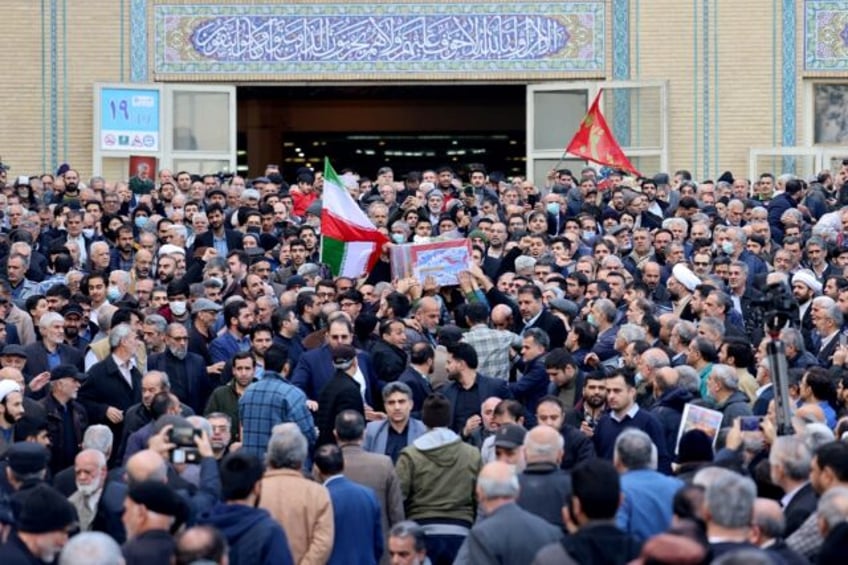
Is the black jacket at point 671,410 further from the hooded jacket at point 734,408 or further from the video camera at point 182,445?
the video camera at point 182,445

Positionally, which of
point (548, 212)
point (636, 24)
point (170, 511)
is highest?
point (636, 24)

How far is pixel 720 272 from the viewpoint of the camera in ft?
66.7

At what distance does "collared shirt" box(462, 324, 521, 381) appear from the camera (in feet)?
55.1

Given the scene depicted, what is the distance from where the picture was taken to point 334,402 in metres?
15.2

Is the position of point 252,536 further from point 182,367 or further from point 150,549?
point 182,367

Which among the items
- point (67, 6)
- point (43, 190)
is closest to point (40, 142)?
point (67, 6)

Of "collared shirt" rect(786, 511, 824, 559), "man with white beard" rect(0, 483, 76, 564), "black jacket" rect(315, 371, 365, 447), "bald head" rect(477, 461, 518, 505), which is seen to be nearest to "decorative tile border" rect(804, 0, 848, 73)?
"black jacket" rect(315, 371, 365, 447)

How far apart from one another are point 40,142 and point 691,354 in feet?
61.9

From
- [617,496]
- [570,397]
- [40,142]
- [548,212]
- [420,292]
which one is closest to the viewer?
[617,496]

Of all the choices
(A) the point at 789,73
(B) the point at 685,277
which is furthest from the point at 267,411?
(A) the point at 789,73

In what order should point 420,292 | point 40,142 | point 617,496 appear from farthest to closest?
point 40,142 → point 420,292 → point 617,496

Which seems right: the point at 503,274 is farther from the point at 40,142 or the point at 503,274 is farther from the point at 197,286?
the point at 40,142

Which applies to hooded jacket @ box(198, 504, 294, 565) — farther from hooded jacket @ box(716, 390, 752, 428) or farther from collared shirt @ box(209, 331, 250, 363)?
collared shirt @ box(209, 331, 250, 363)

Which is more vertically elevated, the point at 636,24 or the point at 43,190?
the point at 636,24
